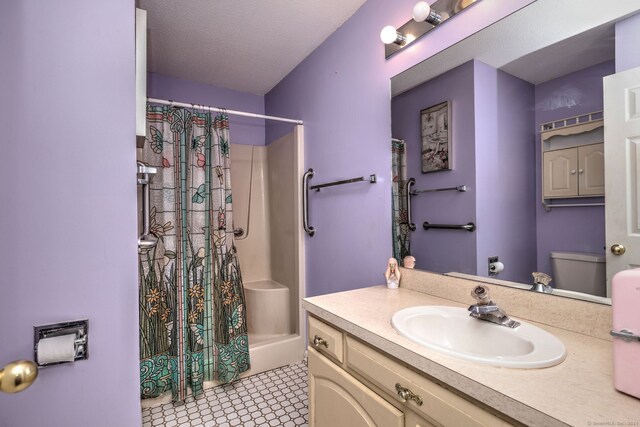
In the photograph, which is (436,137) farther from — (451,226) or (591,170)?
(591,170)

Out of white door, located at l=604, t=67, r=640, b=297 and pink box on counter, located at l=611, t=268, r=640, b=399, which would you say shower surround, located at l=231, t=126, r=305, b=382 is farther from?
pink box on counter, located at l=611, t=268, r=640, b=399

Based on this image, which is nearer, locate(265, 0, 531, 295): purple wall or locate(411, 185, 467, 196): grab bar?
locate(411, 185, 467, 196): grab bar

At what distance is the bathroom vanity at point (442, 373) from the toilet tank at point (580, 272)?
0.05 metres

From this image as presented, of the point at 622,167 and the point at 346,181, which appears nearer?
the point at 622,167

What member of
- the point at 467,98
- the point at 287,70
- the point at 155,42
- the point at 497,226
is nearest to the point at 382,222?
the point at 497,226

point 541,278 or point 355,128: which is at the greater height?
point 355,128

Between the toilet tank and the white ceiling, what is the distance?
159cm

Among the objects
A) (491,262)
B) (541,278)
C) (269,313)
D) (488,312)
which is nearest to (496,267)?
(491,262)

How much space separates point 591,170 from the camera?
0.89 metres

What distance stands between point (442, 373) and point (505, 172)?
0.77 m

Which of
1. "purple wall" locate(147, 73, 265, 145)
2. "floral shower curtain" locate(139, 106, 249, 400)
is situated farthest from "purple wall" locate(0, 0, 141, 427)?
"purple wall" locate(147, 73, 265, 145)

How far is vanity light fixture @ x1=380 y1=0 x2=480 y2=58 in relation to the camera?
1.22 meters

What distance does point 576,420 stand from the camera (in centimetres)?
50

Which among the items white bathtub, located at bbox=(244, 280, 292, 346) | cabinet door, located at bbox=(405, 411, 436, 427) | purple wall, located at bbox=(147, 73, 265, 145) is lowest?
white bathtub, located at bbox=(244, 280, 292, 346)
